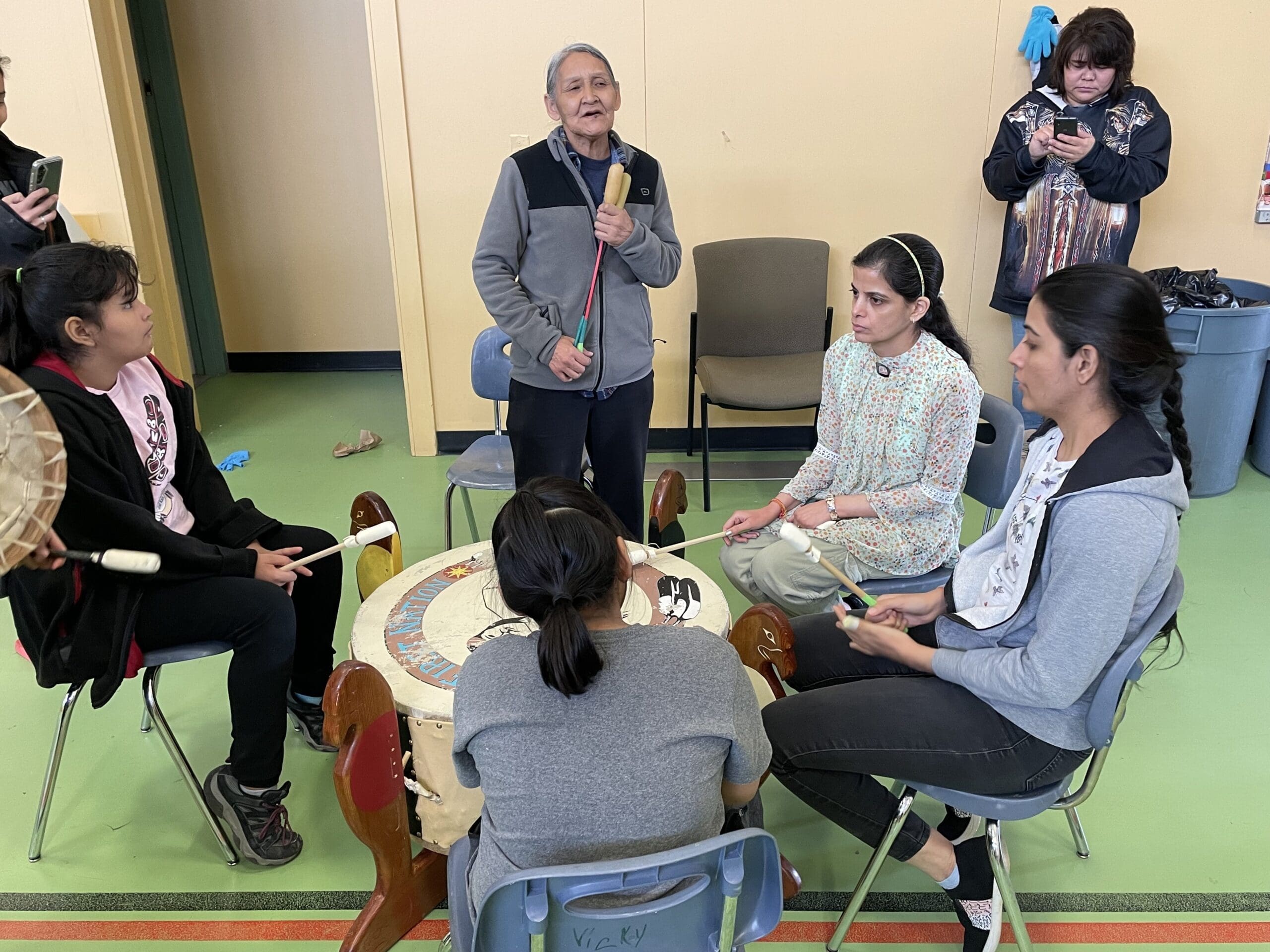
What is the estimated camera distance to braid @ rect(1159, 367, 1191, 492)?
1.41 m

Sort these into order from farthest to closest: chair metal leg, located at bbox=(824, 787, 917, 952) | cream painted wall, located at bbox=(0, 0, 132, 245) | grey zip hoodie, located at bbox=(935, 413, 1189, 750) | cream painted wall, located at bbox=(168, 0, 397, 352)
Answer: cream painted wall, located at bbox=(168, 0, 397, 352) < cream painted wall, located at bbox=(0, 0, 132, 245) < chair metal leg, located at bbox=(824, 787, 917, 952) < grey zip hoodie, located at bbox=(935, 413, 1189, 750)

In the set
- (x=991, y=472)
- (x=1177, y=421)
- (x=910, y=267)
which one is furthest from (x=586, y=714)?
(x=991, y=472)

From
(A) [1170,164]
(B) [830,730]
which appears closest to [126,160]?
(B) [830,730]

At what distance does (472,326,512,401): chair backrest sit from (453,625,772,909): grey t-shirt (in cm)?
187

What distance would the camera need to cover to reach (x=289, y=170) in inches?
192

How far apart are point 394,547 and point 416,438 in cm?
207

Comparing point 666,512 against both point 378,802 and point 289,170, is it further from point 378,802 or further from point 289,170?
point 289,170

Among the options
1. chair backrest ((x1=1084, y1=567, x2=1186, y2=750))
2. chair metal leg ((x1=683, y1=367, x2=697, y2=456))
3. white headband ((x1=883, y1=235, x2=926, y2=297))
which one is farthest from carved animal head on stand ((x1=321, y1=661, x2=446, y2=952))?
chair metal leg ((x1=683, y1=367, x2=697, y2=456))

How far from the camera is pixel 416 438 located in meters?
4.04

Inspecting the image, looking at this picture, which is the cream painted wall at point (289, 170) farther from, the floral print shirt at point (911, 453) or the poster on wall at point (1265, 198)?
the poster on wall at point (1265, 198)

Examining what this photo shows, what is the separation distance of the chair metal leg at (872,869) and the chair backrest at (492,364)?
5.90 feet

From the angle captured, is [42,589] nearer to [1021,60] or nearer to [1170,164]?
[1021,60]

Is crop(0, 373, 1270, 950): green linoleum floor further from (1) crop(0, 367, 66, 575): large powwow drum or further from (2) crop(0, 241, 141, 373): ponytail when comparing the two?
(2) crop(0, 241, 141, 373): ponytail

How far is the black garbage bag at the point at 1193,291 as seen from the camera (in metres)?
3.30
